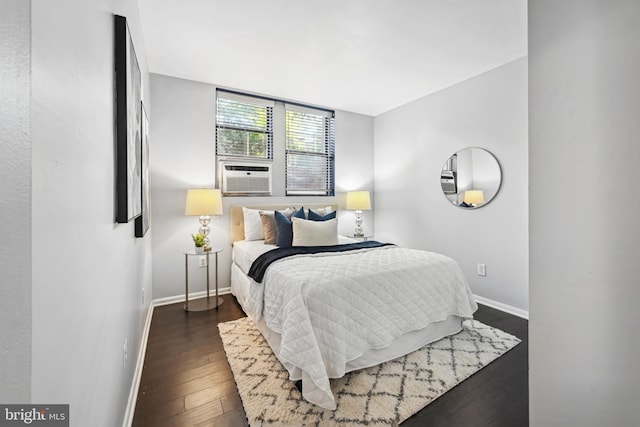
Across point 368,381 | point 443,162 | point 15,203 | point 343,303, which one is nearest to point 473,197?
point 443,162

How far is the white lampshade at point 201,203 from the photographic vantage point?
314 cm

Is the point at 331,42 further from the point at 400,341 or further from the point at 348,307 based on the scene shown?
the point at 400,341

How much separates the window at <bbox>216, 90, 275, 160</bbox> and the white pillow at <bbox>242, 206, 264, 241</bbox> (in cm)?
85

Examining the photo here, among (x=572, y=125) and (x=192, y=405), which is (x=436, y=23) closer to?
(x=572, y=125)

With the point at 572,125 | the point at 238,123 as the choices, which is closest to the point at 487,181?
the point at 572,125

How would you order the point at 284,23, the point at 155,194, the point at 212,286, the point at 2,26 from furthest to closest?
the point at 212,286
the point at 155,194
the point at 284,23
the point at 2,26

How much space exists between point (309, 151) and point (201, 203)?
1.91 metres

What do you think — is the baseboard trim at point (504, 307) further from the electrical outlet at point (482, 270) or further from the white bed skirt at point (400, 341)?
the white bed skirt at point (400, 341)

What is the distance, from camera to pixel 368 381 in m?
1.87

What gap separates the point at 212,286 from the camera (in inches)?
143

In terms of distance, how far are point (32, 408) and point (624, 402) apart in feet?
5.12

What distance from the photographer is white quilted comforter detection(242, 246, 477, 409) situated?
1.74 m

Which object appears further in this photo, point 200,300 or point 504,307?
point 200,300

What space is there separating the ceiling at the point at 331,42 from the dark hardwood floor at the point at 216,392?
8.84 feet
